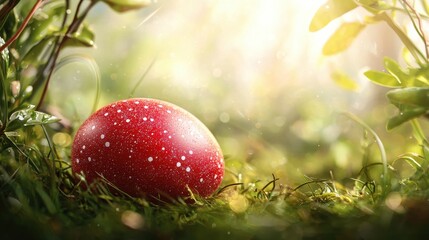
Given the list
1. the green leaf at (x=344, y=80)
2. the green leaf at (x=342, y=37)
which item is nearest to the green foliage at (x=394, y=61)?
the green leaf at (x=342, y=37)

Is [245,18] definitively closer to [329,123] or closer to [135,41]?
[135,41]

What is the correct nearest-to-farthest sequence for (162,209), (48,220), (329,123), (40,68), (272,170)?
(48,220), (162,209), (40,68), (272,170), (329,123)

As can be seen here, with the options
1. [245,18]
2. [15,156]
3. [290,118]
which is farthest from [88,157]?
[245,18]

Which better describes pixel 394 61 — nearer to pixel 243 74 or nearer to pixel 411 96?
pixel 411 96

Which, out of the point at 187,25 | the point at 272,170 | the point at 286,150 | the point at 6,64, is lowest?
the point at 286,150

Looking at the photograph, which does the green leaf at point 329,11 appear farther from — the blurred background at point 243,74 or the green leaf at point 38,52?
the blurred background at point 243,74

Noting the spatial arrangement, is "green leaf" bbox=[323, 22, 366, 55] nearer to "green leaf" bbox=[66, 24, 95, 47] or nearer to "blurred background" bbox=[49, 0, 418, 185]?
"green leaf" bbox=[66, 24, 95, 47]

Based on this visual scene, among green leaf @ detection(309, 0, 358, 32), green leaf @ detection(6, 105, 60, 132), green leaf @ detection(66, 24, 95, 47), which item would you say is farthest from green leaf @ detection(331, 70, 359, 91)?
green leaf @ detection(6, 105, 60, 132)
